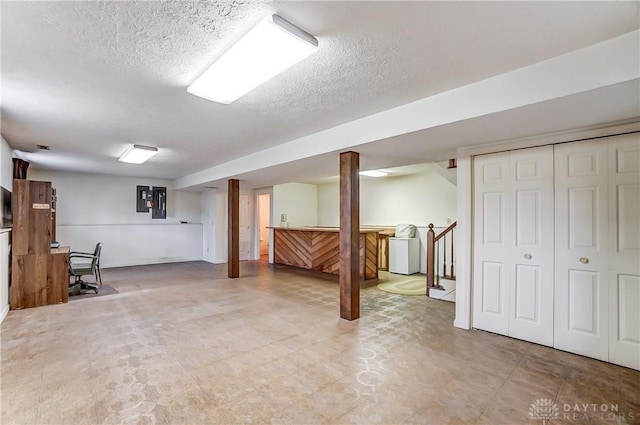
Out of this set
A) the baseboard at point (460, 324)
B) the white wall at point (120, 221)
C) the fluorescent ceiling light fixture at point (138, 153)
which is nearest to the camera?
the baseboard at point (460, 324)

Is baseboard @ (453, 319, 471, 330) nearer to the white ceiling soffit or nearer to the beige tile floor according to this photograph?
the beige tile floor

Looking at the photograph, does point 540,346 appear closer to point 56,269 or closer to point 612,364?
point 612,364

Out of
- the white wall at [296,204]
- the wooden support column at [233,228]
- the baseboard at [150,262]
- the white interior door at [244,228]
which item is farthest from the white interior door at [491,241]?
the baseboard at [150,262]

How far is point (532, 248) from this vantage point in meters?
3.25

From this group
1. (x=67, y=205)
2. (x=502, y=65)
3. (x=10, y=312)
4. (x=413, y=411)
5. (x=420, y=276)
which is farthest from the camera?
(x=67, y=205)

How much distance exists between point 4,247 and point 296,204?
6.45 metres

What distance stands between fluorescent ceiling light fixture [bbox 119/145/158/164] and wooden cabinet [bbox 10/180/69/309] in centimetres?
119

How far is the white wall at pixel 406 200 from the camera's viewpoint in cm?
705

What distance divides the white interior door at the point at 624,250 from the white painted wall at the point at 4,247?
21.8 ft

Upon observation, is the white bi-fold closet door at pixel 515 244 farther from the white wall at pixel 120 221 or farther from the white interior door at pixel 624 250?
the white wall at pixel 120 221

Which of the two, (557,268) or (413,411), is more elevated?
(557,268)

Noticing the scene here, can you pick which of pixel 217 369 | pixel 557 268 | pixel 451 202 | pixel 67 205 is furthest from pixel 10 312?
pixel 451 202

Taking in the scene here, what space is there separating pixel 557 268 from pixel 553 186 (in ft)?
2.71

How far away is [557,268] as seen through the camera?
10.1ft
